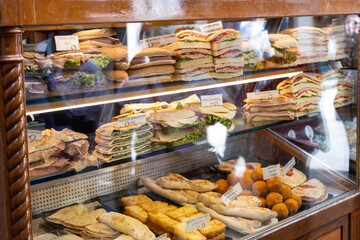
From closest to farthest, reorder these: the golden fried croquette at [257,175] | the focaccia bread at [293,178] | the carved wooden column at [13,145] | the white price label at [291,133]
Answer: the carved wooden column at [13,145] < the golden fried croquette at [257,175] < the focaccia bread at [293,178] < the white price label at [291,133]

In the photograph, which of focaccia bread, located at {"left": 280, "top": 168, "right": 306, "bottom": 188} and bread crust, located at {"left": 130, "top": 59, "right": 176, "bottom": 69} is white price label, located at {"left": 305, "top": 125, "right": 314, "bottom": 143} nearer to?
focaccia bread, located at {"left": 280, "top": 168, "right": 306, "bottom": 188}

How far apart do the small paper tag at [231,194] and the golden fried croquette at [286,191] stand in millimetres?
273

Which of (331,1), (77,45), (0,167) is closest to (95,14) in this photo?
(77,45)

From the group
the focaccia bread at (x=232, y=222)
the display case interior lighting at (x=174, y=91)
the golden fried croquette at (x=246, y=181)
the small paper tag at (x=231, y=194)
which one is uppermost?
the display case interior lighting at (x=174, y=91)

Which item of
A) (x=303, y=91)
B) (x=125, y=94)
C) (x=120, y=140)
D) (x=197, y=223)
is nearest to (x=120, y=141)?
(x=120, y=140)

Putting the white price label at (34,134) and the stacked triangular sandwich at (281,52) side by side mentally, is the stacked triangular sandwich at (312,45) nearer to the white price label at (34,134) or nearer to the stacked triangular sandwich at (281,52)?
the stacked triangular sandwich at (281,52)

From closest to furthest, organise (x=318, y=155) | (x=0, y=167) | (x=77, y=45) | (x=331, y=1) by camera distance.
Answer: (x=0, y=167), (x=77, y=45), (x=331, y=1), (x=318, y=155)

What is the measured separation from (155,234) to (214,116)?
0.70m

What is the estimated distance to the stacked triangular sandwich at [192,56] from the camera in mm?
2162

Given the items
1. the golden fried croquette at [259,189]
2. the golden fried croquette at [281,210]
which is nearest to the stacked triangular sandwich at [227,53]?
the golden fried croquette at [259,189]

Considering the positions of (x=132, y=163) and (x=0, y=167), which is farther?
(x=132, y=163)

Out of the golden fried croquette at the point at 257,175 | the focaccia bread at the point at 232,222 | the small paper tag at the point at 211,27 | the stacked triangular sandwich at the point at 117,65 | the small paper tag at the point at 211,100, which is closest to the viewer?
the stacked triangular sandwich at the point at 117,65

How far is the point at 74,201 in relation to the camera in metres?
2.04

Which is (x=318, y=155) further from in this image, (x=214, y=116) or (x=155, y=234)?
(x=155, y=234)
